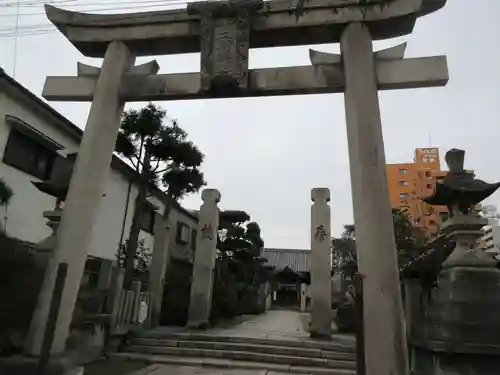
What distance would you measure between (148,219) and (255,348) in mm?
11115

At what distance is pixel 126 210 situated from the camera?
1708 centimetres

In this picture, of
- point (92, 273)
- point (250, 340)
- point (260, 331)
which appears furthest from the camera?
point (260, 331)

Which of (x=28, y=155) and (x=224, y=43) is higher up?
(x=224, y=43)

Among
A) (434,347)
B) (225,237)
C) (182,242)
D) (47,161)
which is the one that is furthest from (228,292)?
(434,347)

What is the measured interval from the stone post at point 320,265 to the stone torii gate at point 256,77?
7753 mm

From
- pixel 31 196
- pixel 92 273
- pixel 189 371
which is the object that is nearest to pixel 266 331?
pixel 189 371

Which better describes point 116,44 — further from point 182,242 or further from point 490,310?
point 182,242

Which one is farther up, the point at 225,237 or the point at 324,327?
the point at 225,237

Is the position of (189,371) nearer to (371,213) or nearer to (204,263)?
(371,213)

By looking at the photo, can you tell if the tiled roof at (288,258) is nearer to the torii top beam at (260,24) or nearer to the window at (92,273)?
the window at (92,273)

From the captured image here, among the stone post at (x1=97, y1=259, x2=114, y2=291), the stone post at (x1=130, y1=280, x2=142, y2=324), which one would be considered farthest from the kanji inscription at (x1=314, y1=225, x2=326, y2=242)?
the stone post at (x1=97, y1=259, x2=114, y2=291)

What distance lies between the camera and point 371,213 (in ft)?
17.2

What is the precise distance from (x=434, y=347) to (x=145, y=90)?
6.33 m

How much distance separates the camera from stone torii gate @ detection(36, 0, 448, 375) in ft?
17.2
